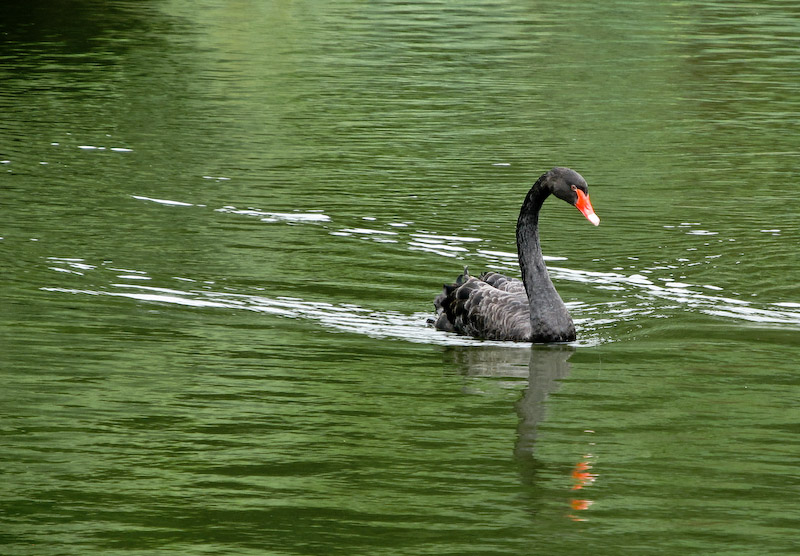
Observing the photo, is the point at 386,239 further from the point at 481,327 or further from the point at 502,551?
the point at 502,551

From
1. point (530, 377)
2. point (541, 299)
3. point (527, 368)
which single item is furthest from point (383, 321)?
point (530, 377)

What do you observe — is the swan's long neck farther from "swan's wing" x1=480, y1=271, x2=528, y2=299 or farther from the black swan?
"swan's wing" x1=480, y1=271, x2=528, y2=299

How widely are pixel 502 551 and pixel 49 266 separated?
22.4ft

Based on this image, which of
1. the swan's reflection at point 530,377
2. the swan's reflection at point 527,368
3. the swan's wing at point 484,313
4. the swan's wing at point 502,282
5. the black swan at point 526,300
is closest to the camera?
the swan's reflection at point 530,377

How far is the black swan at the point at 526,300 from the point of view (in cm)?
958

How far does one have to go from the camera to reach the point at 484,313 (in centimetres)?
984

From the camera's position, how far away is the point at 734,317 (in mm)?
10328

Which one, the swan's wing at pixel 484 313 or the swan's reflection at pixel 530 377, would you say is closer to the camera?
the swan's reflection at pixel 530 377

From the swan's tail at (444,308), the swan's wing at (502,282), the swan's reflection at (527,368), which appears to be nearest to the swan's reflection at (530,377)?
the swan's reflection at (527,368)

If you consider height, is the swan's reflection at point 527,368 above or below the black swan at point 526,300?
below

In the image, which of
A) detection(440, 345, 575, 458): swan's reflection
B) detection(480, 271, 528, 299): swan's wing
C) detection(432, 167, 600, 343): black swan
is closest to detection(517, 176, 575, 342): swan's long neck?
detection(432, 167, 600, 343): black swan

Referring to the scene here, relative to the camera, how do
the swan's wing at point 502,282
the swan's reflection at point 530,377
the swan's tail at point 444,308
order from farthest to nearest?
the swan's wing at point 502,282, the swan's tail at point 444,308, the swan's reflection at point 530,377

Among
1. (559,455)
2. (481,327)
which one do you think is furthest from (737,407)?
(481,327)

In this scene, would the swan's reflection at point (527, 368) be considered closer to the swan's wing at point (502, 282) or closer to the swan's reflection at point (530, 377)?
the swan's reflection at point (530, 377)
